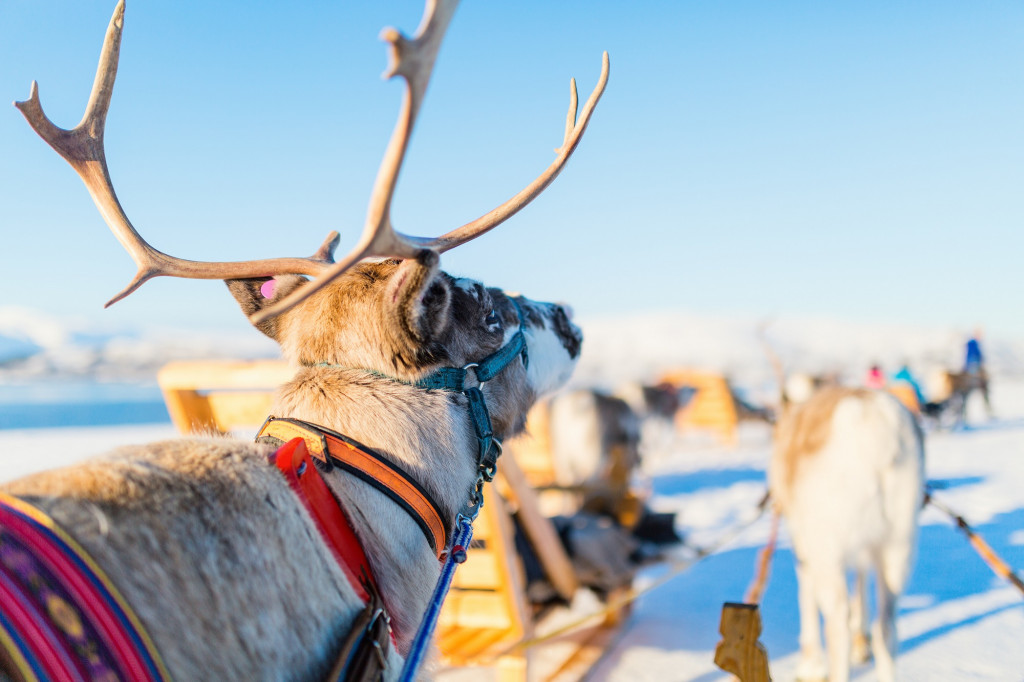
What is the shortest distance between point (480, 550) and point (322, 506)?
2.89 m

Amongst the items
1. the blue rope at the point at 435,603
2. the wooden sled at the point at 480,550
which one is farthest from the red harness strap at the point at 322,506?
the wooden sled at the point at 480,550

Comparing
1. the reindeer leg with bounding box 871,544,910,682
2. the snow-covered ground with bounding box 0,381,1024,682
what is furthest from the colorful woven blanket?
the reindeer leg with bounding box 871,544,910,682

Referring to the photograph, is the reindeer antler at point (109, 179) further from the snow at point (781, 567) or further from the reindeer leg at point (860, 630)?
the reindeer leg at point (860, 630)

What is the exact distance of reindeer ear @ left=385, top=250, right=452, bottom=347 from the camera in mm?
1598

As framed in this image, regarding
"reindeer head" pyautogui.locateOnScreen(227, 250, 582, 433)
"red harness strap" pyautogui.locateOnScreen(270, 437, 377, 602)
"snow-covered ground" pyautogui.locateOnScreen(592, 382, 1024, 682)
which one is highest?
"reindeer head" pyautogui.locateOnScreen(227, 250, 582, 433)

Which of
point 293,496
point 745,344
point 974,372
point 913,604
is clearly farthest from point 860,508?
point 745,344

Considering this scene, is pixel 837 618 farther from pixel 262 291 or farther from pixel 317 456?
pixel 262 291

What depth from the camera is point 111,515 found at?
1.13m

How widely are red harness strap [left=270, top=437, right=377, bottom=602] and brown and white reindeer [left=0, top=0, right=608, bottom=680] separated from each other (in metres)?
0.02

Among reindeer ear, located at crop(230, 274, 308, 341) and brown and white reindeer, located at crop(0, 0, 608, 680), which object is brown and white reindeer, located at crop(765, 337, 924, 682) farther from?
reindeer ear, located at crop(230, 274, 308, 341)

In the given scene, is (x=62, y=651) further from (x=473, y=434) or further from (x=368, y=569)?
(x=473, y=434)

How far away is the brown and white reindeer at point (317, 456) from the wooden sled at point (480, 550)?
1467 millimetres

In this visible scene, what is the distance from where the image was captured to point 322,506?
1428 millimetres

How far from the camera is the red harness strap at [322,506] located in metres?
1.41
